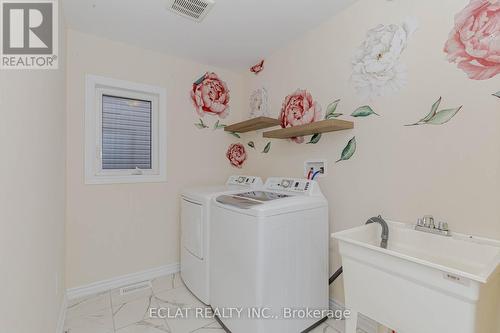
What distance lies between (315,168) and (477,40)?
1205 millimetres

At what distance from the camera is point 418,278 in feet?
3.25

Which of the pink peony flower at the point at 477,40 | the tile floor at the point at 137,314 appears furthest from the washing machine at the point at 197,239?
the pink peony flower at the point at 477,40

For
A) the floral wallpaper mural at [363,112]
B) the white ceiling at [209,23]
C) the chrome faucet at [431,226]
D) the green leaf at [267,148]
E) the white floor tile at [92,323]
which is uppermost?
the white ceiling at [209,23]

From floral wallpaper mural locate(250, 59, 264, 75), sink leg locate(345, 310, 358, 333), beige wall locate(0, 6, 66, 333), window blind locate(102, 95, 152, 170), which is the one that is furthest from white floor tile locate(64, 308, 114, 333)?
floral wallpaper mural locate(250, 59, 264, 75)

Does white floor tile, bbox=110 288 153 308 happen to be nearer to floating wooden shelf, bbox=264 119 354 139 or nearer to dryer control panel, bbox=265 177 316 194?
dryer control panel, bbox=265 177 316 194

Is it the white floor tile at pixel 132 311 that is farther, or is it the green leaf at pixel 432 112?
the white floor tile at pixel 132 311

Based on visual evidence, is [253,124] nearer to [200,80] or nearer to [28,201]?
[200,80]

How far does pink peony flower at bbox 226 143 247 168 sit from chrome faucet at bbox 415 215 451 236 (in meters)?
1.92

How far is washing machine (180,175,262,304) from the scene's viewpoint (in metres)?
1.92

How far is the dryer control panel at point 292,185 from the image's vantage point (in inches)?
71.9

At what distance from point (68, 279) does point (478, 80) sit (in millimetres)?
3140

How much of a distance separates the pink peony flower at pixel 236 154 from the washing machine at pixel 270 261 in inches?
44.4

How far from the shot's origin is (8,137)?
0.80 m

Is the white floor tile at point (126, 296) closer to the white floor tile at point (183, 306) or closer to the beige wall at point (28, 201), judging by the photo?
the white floor tile at point (183, 306)
